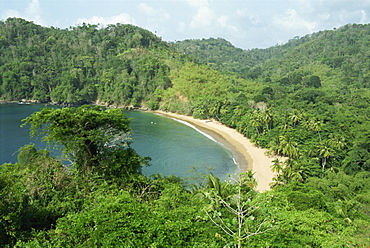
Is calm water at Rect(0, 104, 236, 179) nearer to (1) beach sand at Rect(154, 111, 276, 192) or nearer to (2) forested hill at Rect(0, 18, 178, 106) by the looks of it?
(1) beach sand at Rect(154, 111, 276, 192)

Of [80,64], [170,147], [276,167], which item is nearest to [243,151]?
[170,147]

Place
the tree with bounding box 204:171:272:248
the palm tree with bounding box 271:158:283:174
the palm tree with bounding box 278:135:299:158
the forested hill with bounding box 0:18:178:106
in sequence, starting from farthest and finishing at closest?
1. the forested hill with bounding box 0:18:178:106
2. the palm tree with bounding box 278:135:299:158
3. the palm tree with bounding box 271:158:283:174
4. the tree with bounding box 204:171:272:248

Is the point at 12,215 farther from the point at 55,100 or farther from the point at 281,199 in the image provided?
the point at 55,100

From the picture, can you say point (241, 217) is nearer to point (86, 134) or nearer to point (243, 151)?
point (86, 134)

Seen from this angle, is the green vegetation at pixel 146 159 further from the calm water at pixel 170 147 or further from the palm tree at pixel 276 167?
the calm water at pixel 170 147

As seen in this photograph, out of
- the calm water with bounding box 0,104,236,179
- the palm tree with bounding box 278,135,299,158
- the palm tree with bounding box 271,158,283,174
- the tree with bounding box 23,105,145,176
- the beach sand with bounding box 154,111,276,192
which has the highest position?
the tree with bounding box 23,105,145,176

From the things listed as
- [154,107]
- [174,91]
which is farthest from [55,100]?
[174,91]

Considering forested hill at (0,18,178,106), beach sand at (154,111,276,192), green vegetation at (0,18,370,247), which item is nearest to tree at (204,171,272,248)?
green vegetation at (0,18,370,247)
